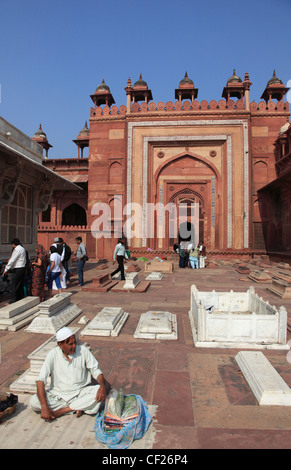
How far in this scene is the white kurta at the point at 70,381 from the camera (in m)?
2.47

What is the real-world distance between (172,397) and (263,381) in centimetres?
88

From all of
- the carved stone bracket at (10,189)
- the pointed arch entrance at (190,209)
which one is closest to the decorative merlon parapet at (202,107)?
the pointed arch entrance at (190,209)

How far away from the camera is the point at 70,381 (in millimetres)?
2576

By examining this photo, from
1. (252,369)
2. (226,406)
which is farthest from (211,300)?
(226,406)

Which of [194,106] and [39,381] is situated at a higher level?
[194,106]

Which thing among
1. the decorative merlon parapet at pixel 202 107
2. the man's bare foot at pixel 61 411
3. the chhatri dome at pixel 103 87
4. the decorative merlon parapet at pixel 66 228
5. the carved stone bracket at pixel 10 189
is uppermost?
the chhatri dome at pixel 103 87

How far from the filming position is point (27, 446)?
2.12 metres

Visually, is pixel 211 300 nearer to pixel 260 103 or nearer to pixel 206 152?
pixel 206 152

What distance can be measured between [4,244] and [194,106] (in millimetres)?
13950

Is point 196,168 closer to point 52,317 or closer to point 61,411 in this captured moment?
point 52,317

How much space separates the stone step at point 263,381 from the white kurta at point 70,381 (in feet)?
4.83

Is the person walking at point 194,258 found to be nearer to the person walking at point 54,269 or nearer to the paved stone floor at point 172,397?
the person walking at point 54,269

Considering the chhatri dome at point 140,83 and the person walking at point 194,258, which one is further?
the chhatri dome at point 140,83
